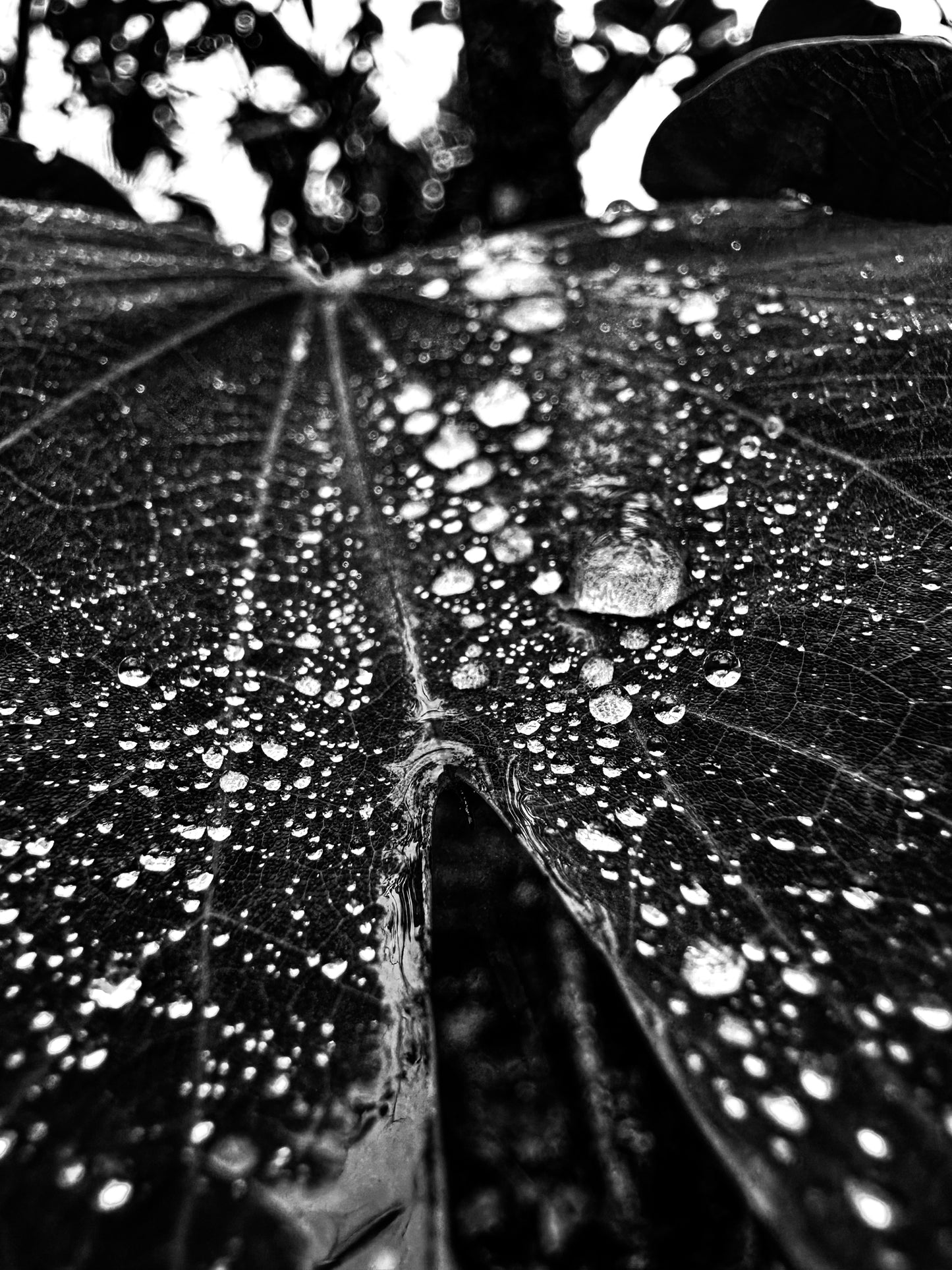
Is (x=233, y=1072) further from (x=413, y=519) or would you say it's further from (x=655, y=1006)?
(x=413, y=519)

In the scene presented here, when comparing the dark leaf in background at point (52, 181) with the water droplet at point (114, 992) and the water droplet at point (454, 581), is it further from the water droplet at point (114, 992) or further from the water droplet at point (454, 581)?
the water droplet at point (114, 992)

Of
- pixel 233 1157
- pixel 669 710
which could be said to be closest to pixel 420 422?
pixel 669 710

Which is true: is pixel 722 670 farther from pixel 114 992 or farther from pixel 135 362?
pixel 135 362

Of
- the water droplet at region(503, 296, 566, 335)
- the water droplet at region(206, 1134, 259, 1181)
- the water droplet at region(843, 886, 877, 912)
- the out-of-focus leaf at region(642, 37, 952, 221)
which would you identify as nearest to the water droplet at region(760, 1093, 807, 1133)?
the water droplet at region(843, 886, 877, 912)

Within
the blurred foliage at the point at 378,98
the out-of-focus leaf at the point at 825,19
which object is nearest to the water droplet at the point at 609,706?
the out-of-focus leaf at the point at 825,19

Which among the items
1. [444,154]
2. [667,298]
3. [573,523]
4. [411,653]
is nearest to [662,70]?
[444,154]

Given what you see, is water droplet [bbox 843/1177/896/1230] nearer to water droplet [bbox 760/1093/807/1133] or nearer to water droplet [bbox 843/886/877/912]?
water droplet [bbox 760/1093/807/1133]
